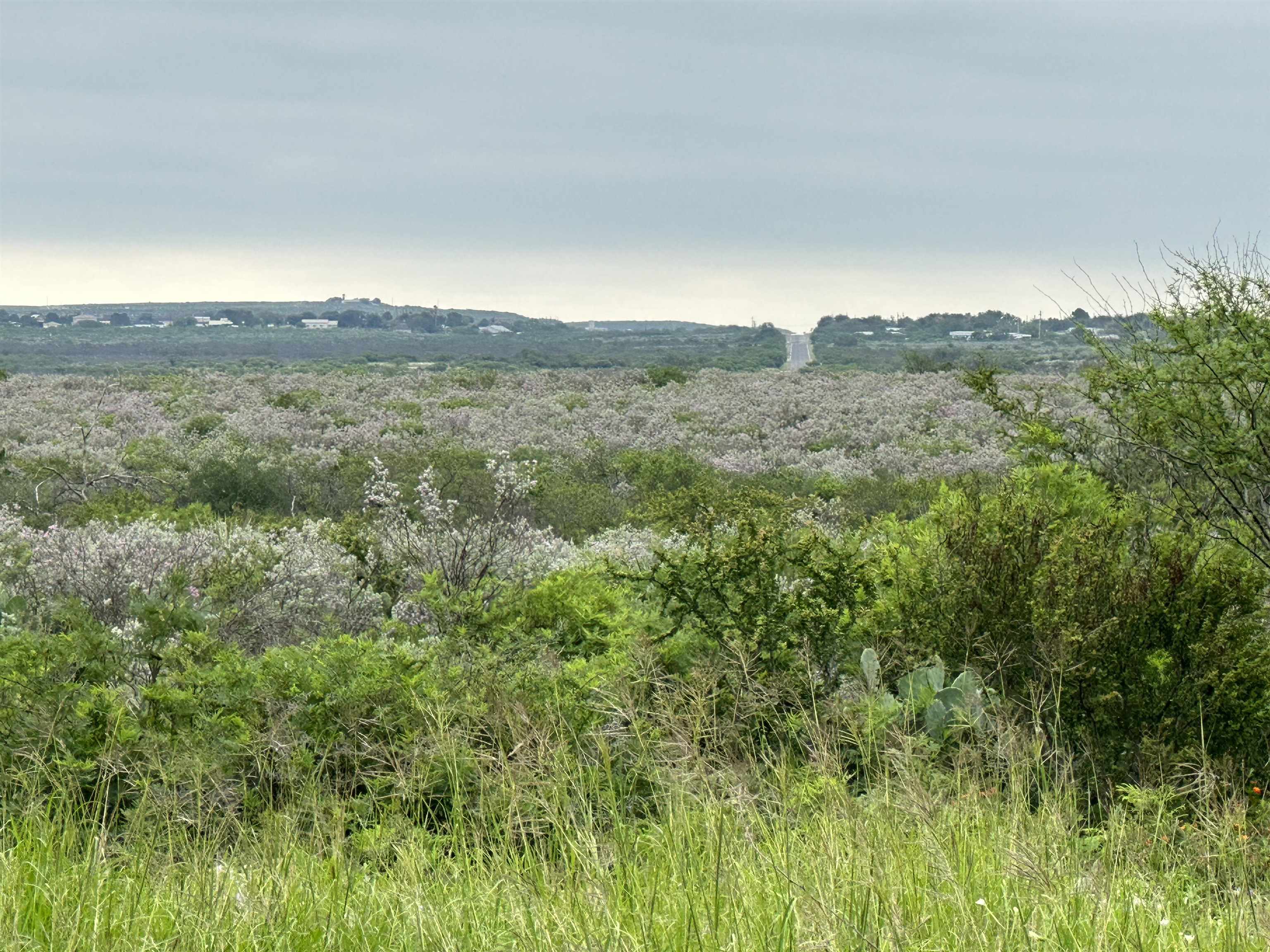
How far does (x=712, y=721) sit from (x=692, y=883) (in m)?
1.42

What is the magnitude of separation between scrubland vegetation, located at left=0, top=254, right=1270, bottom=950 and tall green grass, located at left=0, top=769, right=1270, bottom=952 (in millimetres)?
21

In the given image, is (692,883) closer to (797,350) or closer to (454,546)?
(454,546)

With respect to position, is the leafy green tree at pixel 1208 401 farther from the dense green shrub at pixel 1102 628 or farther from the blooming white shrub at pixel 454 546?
the blooming white shrub at pixel 454 546

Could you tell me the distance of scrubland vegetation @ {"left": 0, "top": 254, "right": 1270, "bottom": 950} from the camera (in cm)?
317

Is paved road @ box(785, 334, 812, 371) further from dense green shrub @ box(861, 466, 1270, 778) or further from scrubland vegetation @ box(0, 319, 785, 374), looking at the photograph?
dense green shrub @ box(861, 466, 1270, 778)

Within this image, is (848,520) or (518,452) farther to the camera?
(518,452)

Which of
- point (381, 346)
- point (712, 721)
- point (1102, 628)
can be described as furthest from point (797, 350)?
point (712, 721)

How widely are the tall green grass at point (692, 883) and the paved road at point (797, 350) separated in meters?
57.8

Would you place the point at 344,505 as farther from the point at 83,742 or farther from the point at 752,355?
the point at 752,355

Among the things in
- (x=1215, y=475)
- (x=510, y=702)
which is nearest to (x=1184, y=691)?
(x=1215, y=475)

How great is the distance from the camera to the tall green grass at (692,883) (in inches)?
114

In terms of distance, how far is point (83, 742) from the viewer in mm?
5004

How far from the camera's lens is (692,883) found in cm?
320

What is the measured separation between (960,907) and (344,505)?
16.9 meters
